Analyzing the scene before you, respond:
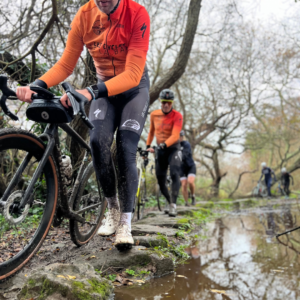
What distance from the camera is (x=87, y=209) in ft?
8.78

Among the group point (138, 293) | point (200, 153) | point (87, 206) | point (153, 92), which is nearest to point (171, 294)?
point (138, 293)

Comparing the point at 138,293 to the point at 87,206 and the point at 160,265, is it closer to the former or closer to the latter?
the point at 160,265

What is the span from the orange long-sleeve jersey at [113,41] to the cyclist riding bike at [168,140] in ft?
10.3

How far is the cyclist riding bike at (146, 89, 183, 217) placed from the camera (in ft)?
18.1

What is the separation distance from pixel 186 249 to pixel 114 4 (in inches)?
91.4

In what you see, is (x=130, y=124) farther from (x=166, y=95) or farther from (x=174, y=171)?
(x=166, y=95)

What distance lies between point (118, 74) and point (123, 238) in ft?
3.94

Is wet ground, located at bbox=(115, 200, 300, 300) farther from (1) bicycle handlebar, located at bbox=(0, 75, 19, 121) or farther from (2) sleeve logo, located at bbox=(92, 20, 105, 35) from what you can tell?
(2) sleeve logo, located at bbox=(92, 20, 105, 35)

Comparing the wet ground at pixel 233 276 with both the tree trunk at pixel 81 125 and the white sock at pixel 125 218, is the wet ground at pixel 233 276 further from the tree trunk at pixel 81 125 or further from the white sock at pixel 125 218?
the tree trunk at pixel 81 125

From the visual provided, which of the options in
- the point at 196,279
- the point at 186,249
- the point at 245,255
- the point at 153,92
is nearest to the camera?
the point at 196,279

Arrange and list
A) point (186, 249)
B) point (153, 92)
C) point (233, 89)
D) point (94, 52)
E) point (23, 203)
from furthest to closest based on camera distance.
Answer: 1. point (233, 89)
2. point (153, 92)
3. point (186, 249)
4. point (94, 52)
5. point (23, 203)

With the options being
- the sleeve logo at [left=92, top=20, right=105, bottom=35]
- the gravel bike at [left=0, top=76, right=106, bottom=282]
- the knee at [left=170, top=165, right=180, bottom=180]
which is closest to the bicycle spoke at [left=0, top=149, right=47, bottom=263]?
the gravel bike at [left=0, top=76, right=106, bottom=282]

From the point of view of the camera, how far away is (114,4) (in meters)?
2.09

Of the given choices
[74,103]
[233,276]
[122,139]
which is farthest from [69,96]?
[233,276]
